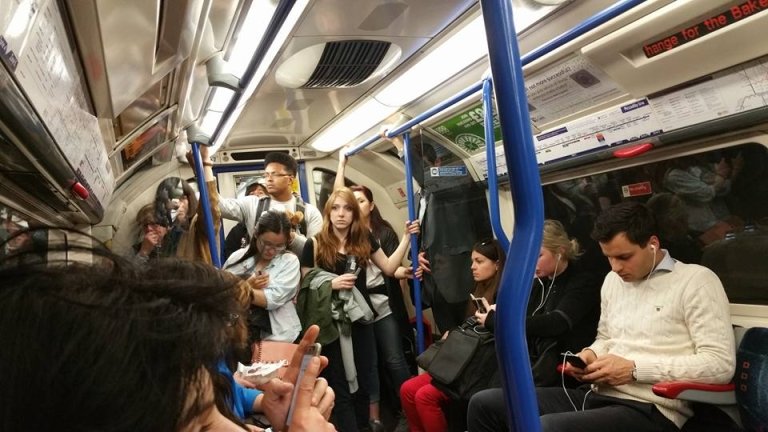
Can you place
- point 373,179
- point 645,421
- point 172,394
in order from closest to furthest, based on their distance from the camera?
point 172,394
point 645,421
point 373,179

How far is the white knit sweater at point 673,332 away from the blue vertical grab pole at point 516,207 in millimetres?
1682

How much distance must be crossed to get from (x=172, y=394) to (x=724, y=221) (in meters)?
3.02

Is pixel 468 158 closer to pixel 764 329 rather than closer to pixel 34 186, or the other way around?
pixel 764 329

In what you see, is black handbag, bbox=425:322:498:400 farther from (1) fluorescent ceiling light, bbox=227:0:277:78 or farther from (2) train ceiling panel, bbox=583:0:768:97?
(1) fluorescent ceiling light, bbox=227:0:277:78

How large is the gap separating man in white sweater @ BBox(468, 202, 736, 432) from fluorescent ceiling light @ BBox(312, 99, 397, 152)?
6.71ft

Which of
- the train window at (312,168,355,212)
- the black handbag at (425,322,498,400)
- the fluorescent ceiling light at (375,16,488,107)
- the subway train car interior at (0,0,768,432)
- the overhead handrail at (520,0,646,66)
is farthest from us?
the train window at (312,168,355,212)

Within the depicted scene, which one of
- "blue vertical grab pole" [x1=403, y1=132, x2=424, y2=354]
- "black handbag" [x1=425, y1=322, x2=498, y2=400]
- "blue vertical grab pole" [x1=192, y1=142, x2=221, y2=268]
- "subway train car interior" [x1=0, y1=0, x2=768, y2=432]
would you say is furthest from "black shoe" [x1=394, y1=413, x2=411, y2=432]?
"blue vertical grab pole" [x1=192, y1=142, x2=221, y2=268]

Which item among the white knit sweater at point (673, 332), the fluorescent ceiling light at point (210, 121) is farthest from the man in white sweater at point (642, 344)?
the fluorescent ceiling light at point (210, 121)

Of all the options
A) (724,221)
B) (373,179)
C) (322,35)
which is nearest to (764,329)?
(724,221)

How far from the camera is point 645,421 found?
221 centimetres

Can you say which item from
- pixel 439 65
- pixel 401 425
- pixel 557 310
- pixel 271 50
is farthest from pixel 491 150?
pixel 401 425

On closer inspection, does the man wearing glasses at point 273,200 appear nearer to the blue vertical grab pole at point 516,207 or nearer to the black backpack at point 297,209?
the black backpack at point 297,209

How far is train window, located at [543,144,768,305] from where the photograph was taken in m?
2.48

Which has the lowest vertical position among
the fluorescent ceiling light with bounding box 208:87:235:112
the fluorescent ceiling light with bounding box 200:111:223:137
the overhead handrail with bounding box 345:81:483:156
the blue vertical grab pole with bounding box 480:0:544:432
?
the blue vertical grab pole with bounding box 480:0:544:432
